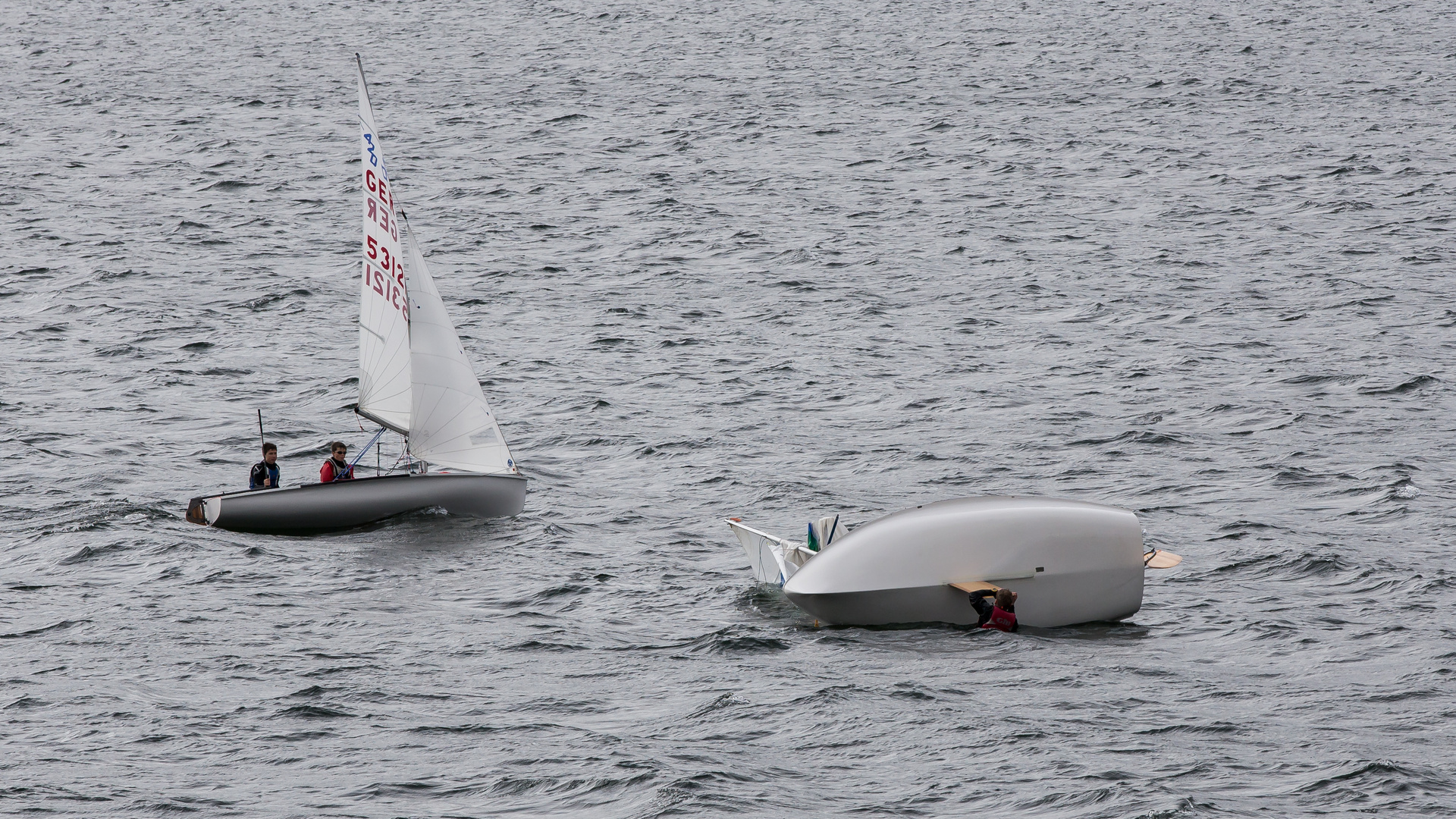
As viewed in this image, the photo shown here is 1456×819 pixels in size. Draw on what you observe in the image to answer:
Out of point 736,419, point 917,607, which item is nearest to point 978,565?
point 917,607

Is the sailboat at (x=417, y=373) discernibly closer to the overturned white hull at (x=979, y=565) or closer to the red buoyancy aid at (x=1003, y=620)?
the overturned white hull at (x=979, y=565)

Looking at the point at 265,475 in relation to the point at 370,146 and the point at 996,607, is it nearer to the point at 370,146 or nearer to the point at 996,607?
the point at 370,146

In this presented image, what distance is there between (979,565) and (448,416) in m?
11.9

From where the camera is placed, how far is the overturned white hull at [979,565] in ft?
78.7

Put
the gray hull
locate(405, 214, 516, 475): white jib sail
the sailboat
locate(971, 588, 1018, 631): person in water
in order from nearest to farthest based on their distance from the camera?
1. locate(971, 588, 1018, 631): person in water
2. the gray hull
3. the sailboat
4. locate(405, 214, 516, 475): white jib sail

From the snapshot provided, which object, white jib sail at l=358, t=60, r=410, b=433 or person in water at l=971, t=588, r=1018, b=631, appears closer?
person in water at l=971, t=588, r=1018, b=631

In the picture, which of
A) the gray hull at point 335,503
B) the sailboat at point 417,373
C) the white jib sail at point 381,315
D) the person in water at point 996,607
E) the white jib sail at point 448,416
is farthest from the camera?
the white jib sail at point 381,315

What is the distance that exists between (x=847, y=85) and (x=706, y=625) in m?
62.1

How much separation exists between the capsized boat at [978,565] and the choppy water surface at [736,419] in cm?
57

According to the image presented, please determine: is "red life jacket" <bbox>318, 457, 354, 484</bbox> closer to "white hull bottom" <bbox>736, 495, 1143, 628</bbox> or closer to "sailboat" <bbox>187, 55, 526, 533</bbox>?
"sailboat" <bbox>187, 55, 526, 533</bbox>

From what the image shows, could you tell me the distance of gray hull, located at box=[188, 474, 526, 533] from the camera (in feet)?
95.0

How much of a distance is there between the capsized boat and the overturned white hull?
1 centimetres

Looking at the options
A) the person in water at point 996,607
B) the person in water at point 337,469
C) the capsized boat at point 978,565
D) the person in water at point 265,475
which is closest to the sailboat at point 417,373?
the person in water at point 337,469

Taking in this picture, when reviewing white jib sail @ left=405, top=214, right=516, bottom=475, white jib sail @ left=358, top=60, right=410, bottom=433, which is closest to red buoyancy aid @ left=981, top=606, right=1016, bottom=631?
white jib sail @ left=405, top=214, right=516, bottom=475
